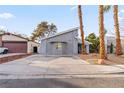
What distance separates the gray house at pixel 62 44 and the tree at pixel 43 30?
18.1 metres

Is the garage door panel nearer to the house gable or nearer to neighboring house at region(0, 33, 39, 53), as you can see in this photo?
neighboring house at region(0, 33, 39, 53)

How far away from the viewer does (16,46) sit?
4244 cm

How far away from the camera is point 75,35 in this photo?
41.2 metres

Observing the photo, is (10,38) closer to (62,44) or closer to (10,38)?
(10,38)

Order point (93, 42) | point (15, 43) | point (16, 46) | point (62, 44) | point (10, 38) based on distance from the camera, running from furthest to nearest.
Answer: point (93, 42) → point (10, 38) → point (15, 43) → point (16, 46) → point (62, 44)

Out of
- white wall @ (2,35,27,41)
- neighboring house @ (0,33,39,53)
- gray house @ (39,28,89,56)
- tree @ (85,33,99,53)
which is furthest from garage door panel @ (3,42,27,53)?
tree @ (85,33,99,53)

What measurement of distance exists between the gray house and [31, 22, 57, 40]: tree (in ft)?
59.5

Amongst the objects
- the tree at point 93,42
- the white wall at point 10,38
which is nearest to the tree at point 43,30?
the tree at point 93,42

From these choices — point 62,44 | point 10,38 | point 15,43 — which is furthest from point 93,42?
point 10,38

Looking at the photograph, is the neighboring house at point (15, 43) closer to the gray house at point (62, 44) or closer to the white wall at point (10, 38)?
the white wall at point (10, 38)

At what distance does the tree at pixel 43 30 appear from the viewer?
58.9 meters

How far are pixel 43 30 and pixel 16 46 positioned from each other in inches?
688

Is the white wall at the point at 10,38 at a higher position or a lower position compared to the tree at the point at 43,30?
lower

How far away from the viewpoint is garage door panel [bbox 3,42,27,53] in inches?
1634
